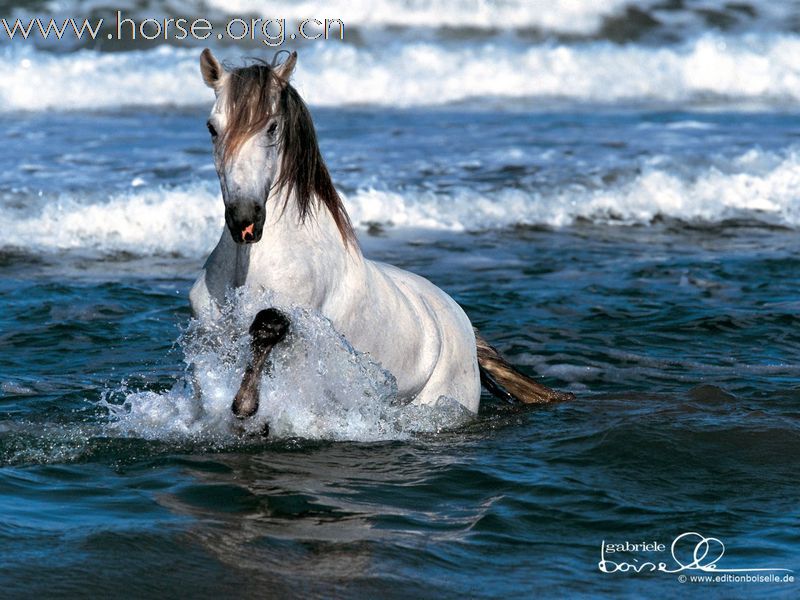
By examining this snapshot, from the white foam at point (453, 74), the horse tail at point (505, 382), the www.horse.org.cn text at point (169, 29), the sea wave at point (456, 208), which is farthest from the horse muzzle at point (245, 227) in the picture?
the www.horse.org.cn text at point (169, 29)

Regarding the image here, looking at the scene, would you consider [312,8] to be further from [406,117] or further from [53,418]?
[53,418]

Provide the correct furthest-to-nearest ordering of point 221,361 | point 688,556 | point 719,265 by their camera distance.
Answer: point 719,265
point 221,361
point 688,556

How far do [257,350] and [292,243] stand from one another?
1.39 feet

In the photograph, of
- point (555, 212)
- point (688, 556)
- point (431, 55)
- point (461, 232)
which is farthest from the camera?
point (431, 55)

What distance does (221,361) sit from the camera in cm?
487

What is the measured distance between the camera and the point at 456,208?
1213 cm

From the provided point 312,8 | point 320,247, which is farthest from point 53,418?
point 312,8

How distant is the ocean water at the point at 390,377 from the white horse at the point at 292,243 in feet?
0.39

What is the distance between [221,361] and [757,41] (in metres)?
22.0

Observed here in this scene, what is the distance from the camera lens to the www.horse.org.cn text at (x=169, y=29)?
2286cm

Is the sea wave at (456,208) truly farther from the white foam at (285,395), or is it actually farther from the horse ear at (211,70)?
the horse ear at (211,70)

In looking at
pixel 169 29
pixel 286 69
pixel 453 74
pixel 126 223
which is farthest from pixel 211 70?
pixel 169 29
